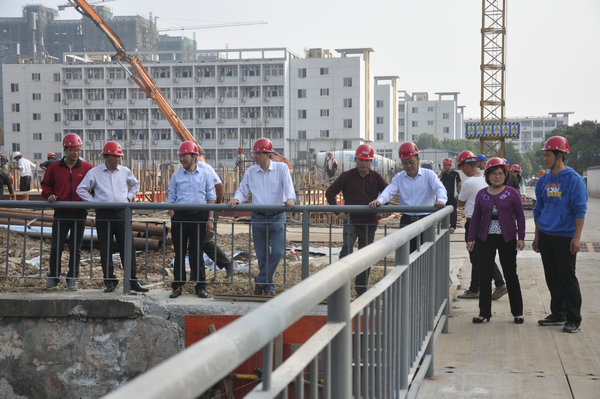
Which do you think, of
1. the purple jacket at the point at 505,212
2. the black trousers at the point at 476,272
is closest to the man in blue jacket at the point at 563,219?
the purple jacket at the point at 505,212

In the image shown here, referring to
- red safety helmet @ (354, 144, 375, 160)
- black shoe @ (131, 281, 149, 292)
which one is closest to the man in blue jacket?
red safety helmet @ (354, 144, 375, 160)

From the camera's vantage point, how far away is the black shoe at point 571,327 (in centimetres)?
723

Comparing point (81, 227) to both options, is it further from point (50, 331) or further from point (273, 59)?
point (273, 59)

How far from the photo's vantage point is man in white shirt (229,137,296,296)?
8.39 m

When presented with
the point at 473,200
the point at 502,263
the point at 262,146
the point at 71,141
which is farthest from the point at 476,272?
the point at 71,141

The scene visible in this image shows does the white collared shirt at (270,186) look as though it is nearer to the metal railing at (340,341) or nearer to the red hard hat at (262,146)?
the red hard hat at (262,146)

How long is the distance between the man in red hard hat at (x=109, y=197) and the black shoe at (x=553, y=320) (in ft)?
14.5

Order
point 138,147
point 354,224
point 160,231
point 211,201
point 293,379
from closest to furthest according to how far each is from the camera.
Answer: point 293,379
point 354,224
point 211,201
point 160,231
point 138,147

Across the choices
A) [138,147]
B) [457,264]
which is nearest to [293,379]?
[457,264]

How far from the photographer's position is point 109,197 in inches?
348

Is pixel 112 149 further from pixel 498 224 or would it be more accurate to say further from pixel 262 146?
pixel 498 224

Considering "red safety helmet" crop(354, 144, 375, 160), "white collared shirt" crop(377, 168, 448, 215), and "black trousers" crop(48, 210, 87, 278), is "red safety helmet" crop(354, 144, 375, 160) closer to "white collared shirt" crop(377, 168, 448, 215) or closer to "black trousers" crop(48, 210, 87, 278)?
"white collared shirt" crop(377, 168, 448, 215)

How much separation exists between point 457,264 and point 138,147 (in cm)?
8545

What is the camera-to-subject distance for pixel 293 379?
2.00 m
